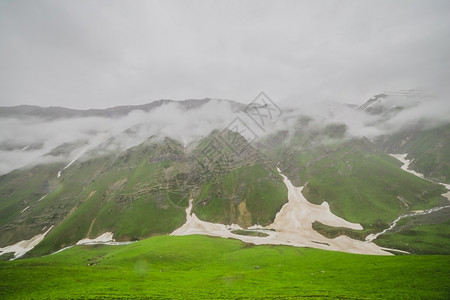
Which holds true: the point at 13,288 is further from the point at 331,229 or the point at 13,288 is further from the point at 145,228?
the point at 331,229

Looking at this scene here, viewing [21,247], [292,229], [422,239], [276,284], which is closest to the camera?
[276,284]

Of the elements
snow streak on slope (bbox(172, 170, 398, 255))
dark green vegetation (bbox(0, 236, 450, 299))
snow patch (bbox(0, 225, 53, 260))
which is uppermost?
dark green vegetation (bbox(0, 236, 450, 299))

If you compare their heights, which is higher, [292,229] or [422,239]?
[422,239]

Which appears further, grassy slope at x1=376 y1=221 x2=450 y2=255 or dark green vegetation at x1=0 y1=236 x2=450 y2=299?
grassy slope at x1=376 y1=221 x2=450 y2=255

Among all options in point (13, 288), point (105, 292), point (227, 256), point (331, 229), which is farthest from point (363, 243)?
point (13, 288)

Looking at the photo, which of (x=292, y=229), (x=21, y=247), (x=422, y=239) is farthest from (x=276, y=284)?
(x=21, y=247)

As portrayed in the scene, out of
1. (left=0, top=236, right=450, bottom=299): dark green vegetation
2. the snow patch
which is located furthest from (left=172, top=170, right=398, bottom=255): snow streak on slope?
the snow patch

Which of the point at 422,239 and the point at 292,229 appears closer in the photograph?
the point at 422,239

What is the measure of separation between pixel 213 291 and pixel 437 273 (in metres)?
40.1

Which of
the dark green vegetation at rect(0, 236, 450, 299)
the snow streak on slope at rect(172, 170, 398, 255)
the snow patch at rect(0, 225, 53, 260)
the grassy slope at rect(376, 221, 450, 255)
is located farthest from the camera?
the snow patch at rect(0, 225, 53, 260)

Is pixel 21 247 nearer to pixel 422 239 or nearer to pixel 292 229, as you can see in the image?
pixel 292 229

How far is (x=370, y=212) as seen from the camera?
194 metres

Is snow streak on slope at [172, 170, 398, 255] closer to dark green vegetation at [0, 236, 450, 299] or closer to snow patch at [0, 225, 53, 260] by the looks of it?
dark green vegetation at [0, 236, 450, 299]

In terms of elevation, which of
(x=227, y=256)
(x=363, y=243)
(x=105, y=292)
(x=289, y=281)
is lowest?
(x=363, y=243)
